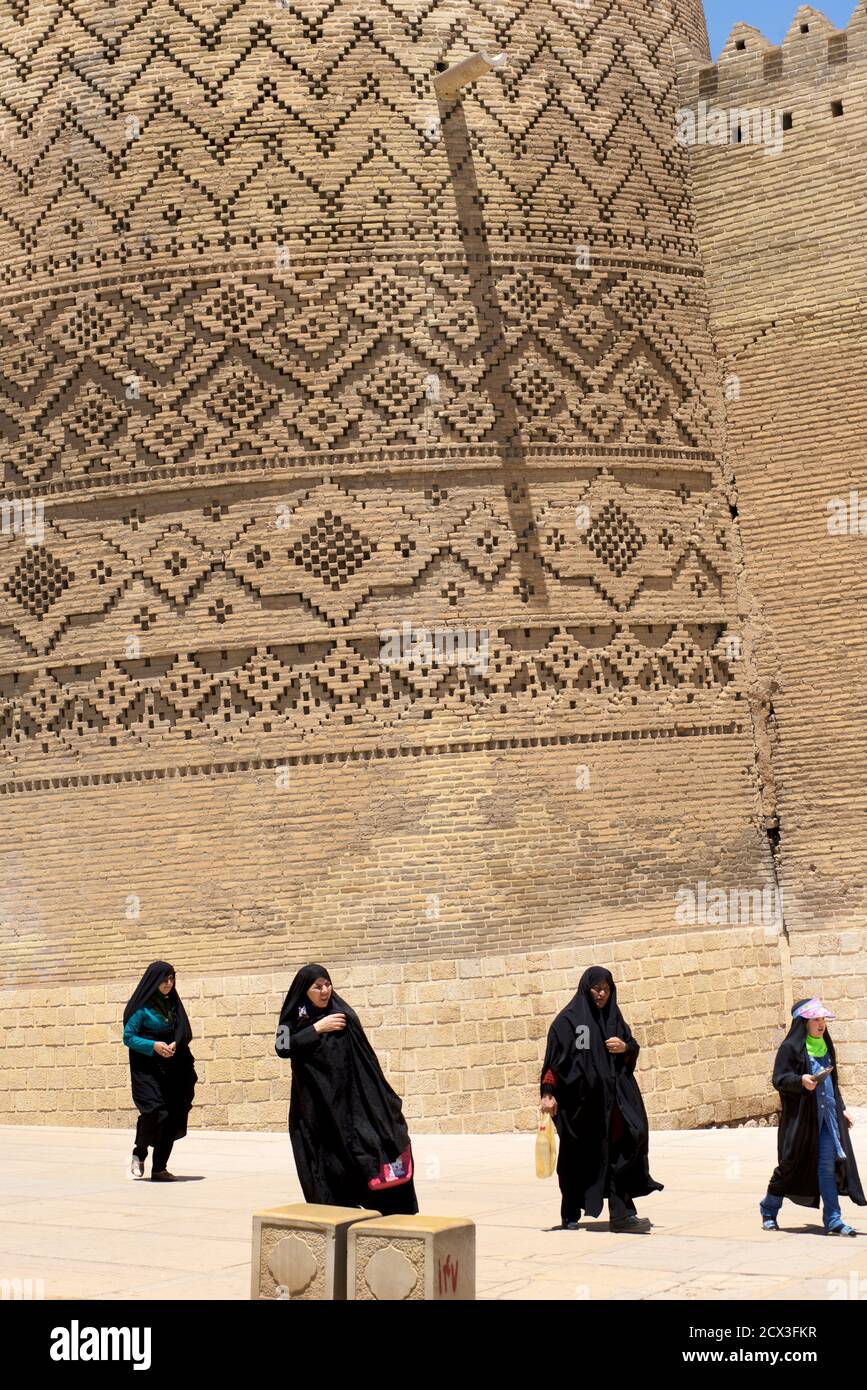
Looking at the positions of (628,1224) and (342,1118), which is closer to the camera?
(342,1118)

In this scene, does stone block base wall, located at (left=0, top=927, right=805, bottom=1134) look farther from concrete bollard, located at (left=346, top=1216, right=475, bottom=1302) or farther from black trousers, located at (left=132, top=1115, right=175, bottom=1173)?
concrete bollard, located at (left=346, top=1216, right=475, bottom=1302)

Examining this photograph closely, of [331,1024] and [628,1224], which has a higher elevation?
[331,1024]

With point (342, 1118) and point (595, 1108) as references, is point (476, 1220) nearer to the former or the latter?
point (595, 1108)

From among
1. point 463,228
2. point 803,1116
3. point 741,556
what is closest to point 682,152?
point 463,228

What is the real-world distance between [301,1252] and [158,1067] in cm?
347

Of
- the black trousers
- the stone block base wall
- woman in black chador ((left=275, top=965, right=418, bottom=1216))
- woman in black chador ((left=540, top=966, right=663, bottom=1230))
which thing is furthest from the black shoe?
the stone block base wall

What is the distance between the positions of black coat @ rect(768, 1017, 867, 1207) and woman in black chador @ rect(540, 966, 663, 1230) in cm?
49

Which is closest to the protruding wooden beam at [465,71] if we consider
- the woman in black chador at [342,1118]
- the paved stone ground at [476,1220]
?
the paved stone ground at [476,1220]

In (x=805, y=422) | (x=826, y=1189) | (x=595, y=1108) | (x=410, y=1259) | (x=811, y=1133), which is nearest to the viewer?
(x=410, y=1259)

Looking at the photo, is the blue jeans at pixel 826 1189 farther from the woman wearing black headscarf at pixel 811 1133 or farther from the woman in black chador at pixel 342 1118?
the woman in black chador at pixel 342 1118

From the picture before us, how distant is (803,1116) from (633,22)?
25.9ft

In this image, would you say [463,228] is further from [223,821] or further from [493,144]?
[223,821]

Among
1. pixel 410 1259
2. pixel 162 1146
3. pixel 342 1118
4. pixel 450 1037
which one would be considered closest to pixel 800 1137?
pixel 342 1118

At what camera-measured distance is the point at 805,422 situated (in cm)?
1120
